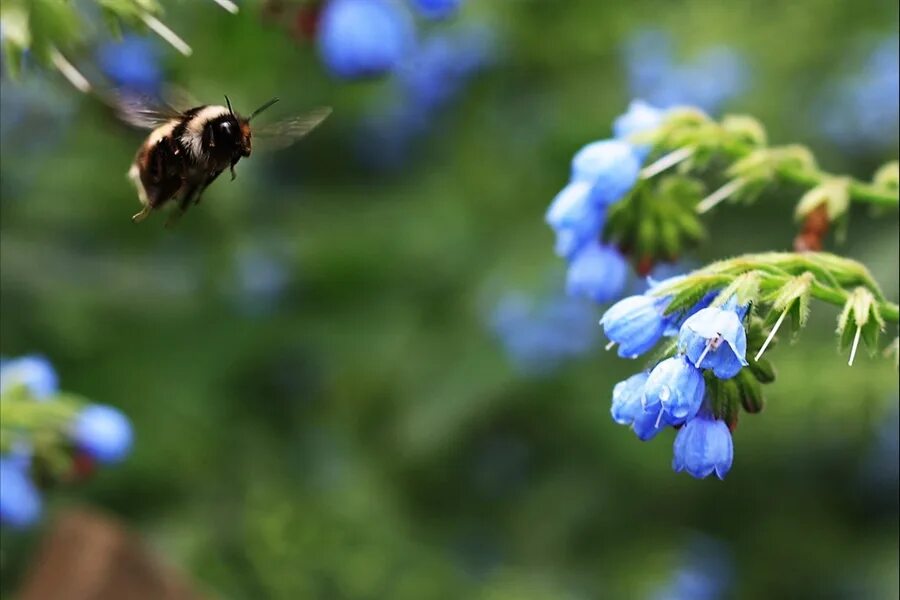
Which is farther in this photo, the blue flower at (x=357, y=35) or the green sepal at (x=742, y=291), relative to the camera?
the blue flower at (x=357, y=35)

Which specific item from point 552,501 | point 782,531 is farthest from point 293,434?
point 782,531

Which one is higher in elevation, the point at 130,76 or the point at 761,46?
the point at 761,46

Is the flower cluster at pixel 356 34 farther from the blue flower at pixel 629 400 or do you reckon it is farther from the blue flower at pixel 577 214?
the blue flower at pixel 629 400

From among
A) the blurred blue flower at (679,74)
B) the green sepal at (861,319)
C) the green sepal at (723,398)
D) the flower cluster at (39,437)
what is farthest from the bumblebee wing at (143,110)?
the blurred blue flower at (679,74)

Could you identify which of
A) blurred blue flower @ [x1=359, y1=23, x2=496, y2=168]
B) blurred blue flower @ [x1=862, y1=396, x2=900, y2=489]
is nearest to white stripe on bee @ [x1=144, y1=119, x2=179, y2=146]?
blurred blue flower @ [x1=862, y1=396, x2=900, y2=489]

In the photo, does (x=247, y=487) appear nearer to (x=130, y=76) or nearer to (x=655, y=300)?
(x=130, y=76)

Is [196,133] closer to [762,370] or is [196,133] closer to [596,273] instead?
[596,273]
